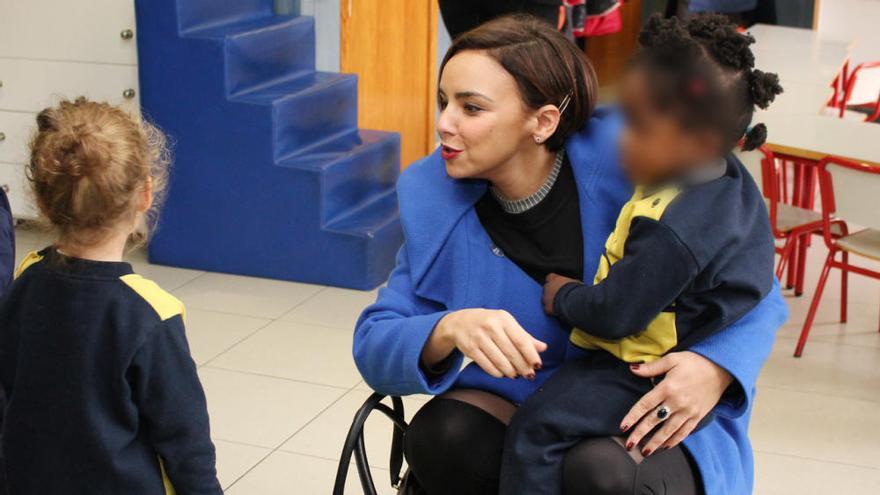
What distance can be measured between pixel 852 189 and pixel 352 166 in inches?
70.0

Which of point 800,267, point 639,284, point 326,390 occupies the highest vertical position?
point 639,284

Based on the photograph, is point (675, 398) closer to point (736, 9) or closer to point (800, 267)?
point (800, 267)

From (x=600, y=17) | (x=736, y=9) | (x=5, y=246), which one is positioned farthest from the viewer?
(x=736, y=9)

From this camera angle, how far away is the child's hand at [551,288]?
65.7 inches

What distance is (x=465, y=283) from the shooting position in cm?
181

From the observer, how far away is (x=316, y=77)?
452 cm

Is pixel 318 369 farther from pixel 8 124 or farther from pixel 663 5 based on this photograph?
pixel 663 5

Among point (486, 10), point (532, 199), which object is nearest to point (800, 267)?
point (486, 10)

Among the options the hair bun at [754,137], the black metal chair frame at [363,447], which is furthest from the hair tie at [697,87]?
the black metal chair frame at [363,447]

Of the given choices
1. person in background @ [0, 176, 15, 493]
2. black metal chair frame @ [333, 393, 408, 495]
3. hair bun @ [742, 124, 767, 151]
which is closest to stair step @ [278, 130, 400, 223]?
person in background @ [0, 176, 15, 493]

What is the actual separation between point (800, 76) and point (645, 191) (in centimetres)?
317

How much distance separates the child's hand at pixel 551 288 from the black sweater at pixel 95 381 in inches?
19.9

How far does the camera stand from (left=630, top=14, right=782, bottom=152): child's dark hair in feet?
4.89

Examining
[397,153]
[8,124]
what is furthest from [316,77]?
[8,124]
